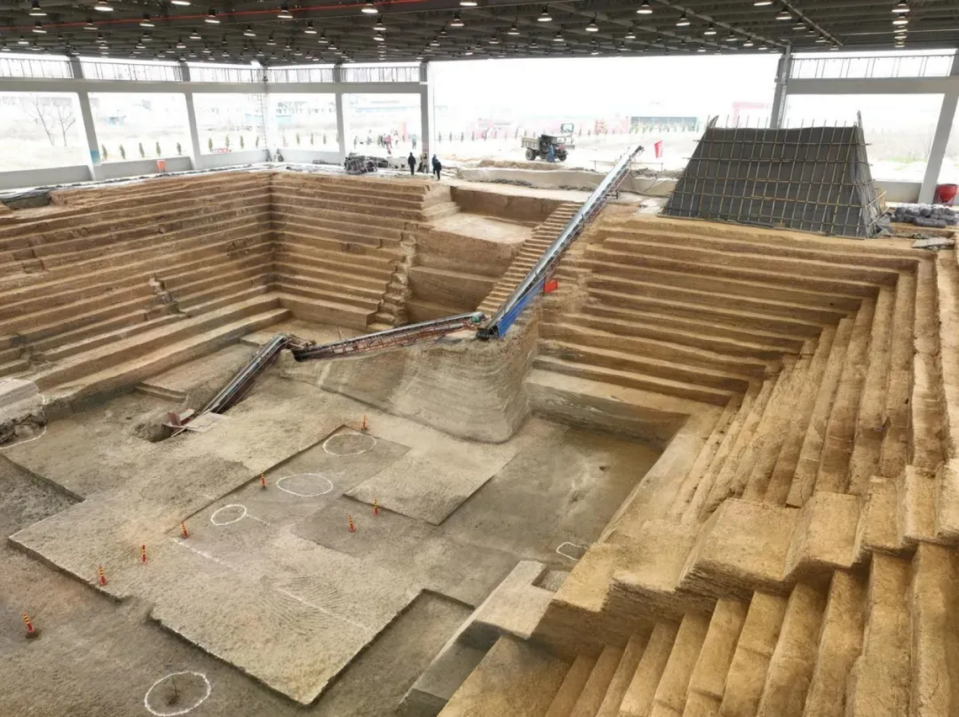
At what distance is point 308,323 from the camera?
1511 centimetres

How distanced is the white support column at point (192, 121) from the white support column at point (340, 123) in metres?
4.87

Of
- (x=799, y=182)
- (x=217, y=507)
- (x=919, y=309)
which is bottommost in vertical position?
(x=217, y=507)

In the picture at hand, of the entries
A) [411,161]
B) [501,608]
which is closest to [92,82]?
[411,161]

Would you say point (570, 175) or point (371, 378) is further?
point (570, 175)

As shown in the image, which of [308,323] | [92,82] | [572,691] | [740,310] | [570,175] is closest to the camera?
[572,691]

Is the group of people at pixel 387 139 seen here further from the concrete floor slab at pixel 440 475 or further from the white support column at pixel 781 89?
the concrete floor slab at pixel 440 475

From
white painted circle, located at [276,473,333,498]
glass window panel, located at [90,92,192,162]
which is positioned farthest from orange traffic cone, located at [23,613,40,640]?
glass window panel, located at [90,92,192,162]

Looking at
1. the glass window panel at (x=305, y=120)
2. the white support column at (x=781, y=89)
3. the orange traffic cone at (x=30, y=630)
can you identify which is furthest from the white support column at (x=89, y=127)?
the white support column at (x=781, y=89)

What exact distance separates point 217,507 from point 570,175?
12784mm

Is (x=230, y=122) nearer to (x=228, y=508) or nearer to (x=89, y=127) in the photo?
(x=89, y=127)

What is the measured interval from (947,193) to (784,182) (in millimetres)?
5599

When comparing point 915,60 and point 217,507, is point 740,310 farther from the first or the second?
point 915,60

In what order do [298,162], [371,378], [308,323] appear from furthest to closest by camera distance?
[298,162], [308,323], [371,378]

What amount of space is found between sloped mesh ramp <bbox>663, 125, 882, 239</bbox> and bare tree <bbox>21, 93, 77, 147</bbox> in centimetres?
1756
